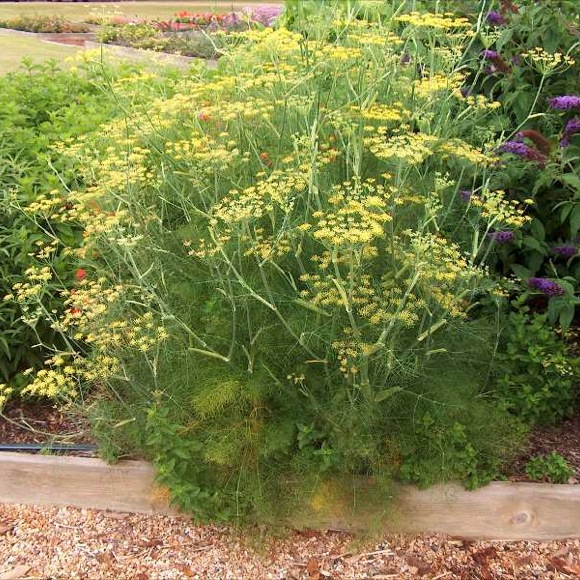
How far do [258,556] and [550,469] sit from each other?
137 cm

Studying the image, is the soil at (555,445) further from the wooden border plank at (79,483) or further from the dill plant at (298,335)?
the wooden border plank at (79,483)

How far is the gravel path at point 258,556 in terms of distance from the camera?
3.12 metres

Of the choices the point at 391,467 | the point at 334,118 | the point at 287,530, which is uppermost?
the point at 334,118

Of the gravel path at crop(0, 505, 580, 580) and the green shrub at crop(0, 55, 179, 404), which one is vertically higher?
the green shrub at crop(0, 55, 179, 404)

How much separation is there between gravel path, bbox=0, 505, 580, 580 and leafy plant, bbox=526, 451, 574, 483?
0.92 ft

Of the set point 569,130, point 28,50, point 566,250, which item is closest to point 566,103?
point 569,130

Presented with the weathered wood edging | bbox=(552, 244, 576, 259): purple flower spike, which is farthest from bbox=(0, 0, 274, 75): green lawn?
the weathered wood edging

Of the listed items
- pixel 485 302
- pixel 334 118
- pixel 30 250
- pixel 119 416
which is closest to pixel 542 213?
pixel 485 302

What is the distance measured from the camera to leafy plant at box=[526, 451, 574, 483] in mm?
3287

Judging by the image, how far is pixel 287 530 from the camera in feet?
10.6

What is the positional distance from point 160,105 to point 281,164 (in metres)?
0.73

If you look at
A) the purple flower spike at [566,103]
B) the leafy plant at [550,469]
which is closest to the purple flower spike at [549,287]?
the leafy plant at [550,469]

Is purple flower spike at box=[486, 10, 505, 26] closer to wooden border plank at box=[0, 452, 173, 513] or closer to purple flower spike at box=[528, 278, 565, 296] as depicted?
purple flower spike at box=[528, 278, 565, 296]

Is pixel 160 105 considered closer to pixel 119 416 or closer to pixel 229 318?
pixel 229 318
